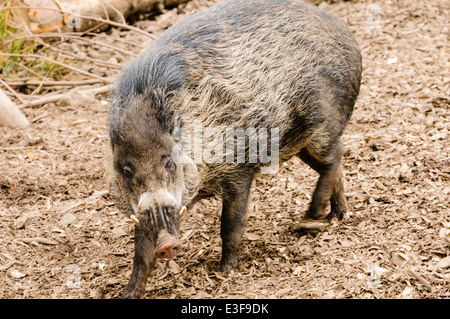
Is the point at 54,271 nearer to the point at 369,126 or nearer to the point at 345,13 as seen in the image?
the point at 369,126

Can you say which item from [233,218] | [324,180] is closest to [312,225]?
[324,180]

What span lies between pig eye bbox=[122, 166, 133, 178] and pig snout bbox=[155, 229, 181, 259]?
1.56 ft

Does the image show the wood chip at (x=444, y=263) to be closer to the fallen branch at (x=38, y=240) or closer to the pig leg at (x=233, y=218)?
the pig leg at (x=233, y=218)

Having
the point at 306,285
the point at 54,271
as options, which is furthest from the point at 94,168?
the point at 306,285

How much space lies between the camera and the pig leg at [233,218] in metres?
4.52

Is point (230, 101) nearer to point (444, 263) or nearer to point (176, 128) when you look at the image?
point (176, 128)

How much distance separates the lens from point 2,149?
6.32 meters

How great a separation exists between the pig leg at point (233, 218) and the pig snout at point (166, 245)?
827 millimetres

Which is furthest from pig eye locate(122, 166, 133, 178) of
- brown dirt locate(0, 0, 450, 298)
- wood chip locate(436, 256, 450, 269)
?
wood chip locate(436, 256, 450, 269)

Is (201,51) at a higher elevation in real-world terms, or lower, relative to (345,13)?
higher

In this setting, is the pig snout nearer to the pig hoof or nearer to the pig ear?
the pig ear

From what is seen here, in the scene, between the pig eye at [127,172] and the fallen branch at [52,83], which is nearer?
the pig eye at [127,172]

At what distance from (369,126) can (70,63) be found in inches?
181

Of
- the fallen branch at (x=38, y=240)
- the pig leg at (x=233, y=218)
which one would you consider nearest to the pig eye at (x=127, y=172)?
the pig leg at (x=233, y=218)
